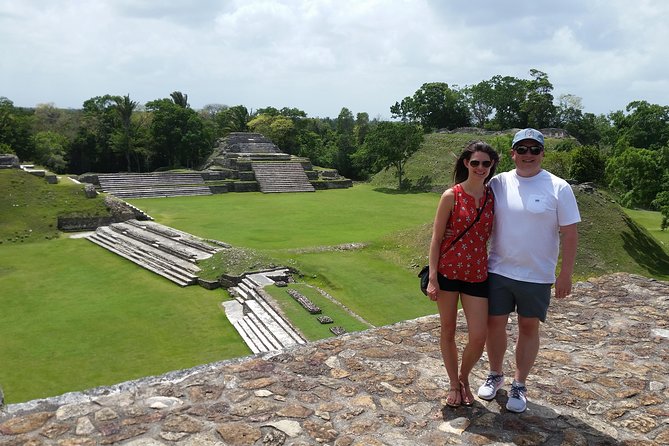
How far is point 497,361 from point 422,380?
0.60 metres

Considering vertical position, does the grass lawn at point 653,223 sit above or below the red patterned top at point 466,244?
below

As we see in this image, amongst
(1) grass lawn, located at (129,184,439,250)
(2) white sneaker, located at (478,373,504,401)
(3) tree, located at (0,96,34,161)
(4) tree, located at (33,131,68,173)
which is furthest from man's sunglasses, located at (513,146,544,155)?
(4) tree, located at (33,131,68,173)

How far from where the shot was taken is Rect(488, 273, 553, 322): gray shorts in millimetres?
2873

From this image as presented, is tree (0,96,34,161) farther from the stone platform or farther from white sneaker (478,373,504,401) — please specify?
white sneaker (478,373,504,401)

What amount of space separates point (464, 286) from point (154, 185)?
1191 inches

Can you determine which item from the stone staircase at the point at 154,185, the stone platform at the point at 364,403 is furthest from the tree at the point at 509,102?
the stone platform at the point at 364,403

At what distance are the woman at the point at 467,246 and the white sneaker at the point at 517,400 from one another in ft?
1.25

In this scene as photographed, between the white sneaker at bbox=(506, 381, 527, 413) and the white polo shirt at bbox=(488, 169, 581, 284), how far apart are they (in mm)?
735

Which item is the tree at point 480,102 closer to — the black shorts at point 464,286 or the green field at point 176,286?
the green field at point 176,286

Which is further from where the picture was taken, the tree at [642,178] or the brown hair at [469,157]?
the tree at [642,178]

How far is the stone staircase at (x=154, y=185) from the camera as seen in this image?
1145 inches

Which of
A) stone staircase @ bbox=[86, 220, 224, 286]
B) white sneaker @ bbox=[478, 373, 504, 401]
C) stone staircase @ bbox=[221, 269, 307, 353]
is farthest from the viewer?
stone staircase @ bbox=[86, 220, 224, 286]

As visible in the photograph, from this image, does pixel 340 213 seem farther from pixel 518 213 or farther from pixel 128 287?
pixel 518 213

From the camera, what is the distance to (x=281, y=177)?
34344mm
